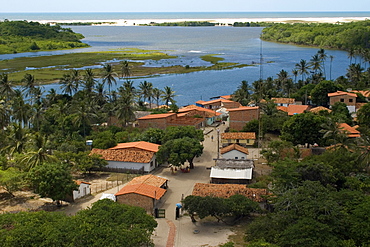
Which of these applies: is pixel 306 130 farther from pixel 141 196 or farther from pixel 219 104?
pixel 219 104

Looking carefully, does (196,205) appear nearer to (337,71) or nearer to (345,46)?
(337,71)

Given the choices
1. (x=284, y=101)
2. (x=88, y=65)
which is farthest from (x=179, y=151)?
(x=88, y=65)

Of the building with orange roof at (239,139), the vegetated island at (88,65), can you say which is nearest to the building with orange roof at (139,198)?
the building with orange roof at (239,139)

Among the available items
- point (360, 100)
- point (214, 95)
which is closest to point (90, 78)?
point (214, 95)

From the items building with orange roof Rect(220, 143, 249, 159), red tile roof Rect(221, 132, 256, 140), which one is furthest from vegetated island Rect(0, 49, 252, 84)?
building with orange roof Rect(220, 143, 249, 159)

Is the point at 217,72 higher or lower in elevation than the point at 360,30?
lower

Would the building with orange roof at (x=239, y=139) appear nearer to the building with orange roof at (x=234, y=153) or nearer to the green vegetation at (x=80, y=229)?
the building with orange roof at (x=234, y=153)
